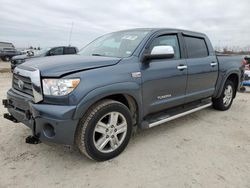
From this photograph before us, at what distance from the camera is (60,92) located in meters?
2.33

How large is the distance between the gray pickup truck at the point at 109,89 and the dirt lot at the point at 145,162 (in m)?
0.28

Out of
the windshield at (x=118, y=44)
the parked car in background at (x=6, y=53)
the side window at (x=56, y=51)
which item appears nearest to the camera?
the windshield at (x=118, y=44)

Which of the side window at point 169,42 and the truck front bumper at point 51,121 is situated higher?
the side window at point 169,42

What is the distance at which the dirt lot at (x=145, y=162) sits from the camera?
2377 millimetres

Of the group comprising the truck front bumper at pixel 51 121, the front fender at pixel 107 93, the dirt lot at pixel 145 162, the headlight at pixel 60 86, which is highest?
the headlight at pixel 60 86

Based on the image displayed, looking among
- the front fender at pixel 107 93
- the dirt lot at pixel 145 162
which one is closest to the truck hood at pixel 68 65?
the front fender at pixel 107 93

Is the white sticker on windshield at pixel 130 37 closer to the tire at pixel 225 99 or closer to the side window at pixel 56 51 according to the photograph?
the tire at pixel 225 99

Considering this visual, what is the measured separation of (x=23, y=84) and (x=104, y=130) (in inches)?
46.5

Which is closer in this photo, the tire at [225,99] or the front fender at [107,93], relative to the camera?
the front fender at [107,93]

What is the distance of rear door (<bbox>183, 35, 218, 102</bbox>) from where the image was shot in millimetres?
3871

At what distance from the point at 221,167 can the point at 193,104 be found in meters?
1.78

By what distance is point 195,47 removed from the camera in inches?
163

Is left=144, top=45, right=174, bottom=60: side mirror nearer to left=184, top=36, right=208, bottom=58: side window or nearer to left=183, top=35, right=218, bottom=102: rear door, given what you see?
left=183, top=35, right=218, bottom=102: rear door

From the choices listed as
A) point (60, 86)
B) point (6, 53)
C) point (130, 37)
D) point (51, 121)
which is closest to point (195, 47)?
point (130, 37)
